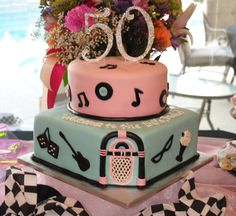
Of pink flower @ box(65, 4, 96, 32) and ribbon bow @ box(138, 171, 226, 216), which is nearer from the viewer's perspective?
ribbon bow @ box(138, 171, 226, 216)

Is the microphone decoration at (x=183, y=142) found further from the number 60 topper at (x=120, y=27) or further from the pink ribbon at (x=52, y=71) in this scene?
the pink ribbon at (x=52, y=71)

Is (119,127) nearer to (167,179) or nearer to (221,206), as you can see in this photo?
(167,179)

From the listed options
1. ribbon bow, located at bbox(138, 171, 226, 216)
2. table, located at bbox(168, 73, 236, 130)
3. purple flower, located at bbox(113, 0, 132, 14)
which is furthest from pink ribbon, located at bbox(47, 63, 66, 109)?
table, located at bbox(168, 73, 236, 130)

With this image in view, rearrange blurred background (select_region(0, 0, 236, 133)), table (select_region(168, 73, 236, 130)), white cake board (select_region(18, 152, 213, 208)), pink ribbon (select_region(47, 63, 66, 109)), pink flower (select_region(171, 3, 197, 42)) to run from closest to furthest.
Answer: white cake board (select_region(18, 152, 213, 208)) → pink flower (select_region(171, 3, 197, 42)) → pink ribbon (select_region(47, 63, 66, 109)) → table (select_region(168, 73, 236, 130)) → blurred background (select_region(0, 0, 236, 133))

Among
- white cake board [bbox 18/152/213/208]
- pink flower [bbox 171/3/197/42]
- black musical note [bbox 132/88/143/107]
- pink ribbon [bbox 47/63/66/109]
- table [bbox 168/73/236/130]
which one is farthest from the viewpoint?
table [bbox 168/73/236/130]

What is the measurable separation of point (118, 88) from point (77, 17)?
0.72ft

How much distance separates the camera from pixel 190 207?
1001 millimetres

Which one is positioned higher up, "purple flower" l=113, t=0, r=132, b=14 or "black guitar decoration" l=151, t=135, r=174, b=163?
"purple flower" l=113, t=0, r=132, b=14

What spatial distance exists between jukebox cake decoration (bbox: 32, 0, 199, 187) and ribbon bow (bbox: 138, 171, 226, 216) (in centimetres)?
7

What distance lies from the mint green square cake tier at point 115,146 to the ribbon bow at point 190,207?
0.25 ft

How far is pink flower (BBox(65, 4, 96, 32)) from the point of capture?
3.70 ft

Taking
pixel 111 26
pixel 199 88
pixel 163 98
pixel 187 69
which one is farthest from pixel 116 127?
pixel 187 69

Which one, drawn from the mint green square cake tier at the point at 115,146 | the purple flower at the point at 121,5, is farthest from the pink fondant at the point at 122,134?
the purple flower at the point at 121,5

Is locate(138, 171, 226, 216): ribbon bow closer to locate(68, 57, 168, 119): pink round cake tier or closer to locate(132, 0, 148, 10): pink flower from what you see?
locate(68, 57, 168, 119): pink round cake tier
